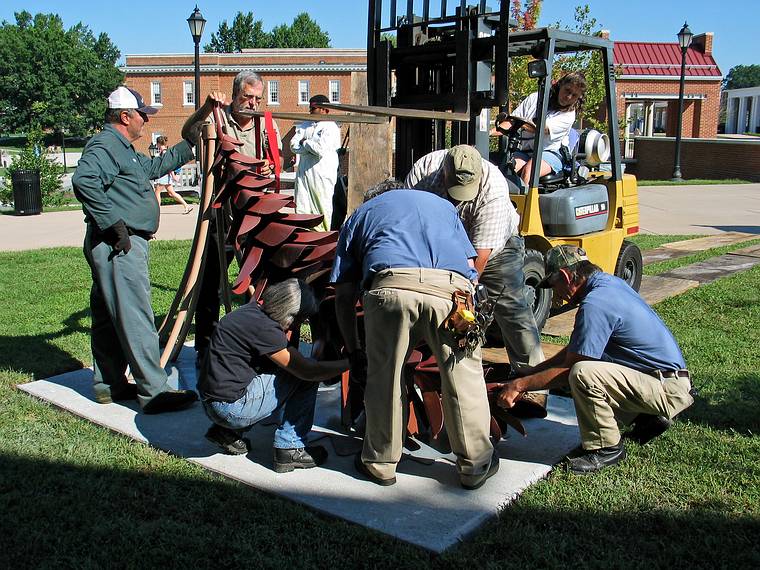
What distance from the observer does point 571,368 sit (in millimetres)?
4039

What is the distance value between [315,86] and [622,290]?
169 ft

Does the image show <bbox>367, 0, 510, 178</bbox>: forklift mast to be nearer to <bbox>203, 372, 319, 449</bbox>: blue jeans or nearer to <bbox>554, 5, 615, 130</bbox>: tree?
<bbox>203, 372, 319, 449</bbox>: blue jeans

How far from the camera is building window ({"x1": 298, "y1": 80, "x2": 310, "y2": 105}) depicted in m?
53.5

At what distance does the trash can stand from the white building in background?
85.9m

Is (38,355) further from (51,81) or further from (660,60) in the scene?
(51,81)

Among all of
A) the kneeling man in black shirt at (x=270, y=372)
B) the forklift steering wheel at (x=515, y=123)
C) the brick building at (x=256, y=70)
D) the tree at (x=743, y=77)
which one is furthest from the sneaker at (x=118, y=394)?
the tree at (x=743, y=77)

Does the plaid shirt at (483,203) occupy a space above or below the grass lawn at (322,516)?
above

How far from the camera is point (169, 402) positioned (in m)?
5.10

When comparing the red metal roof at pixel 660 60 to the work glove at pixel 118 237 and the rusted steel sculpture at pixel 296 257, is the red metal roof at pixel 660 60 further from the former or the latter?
the work glove at pixel 118 237

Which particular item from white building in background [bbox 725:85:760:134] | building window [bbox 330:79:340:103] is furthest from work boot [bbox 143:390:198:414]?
white building in background [bbox 725:85:760:134]

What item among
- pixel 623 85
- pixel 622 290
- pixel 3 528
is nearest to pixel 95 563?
pixel 3 528

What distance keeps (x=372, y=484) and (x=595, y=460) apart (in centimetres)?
117

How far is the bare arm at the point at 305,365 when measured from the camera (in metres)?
3.97

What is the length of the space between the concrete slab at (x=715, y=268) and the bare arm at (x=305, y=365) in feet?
20.9
